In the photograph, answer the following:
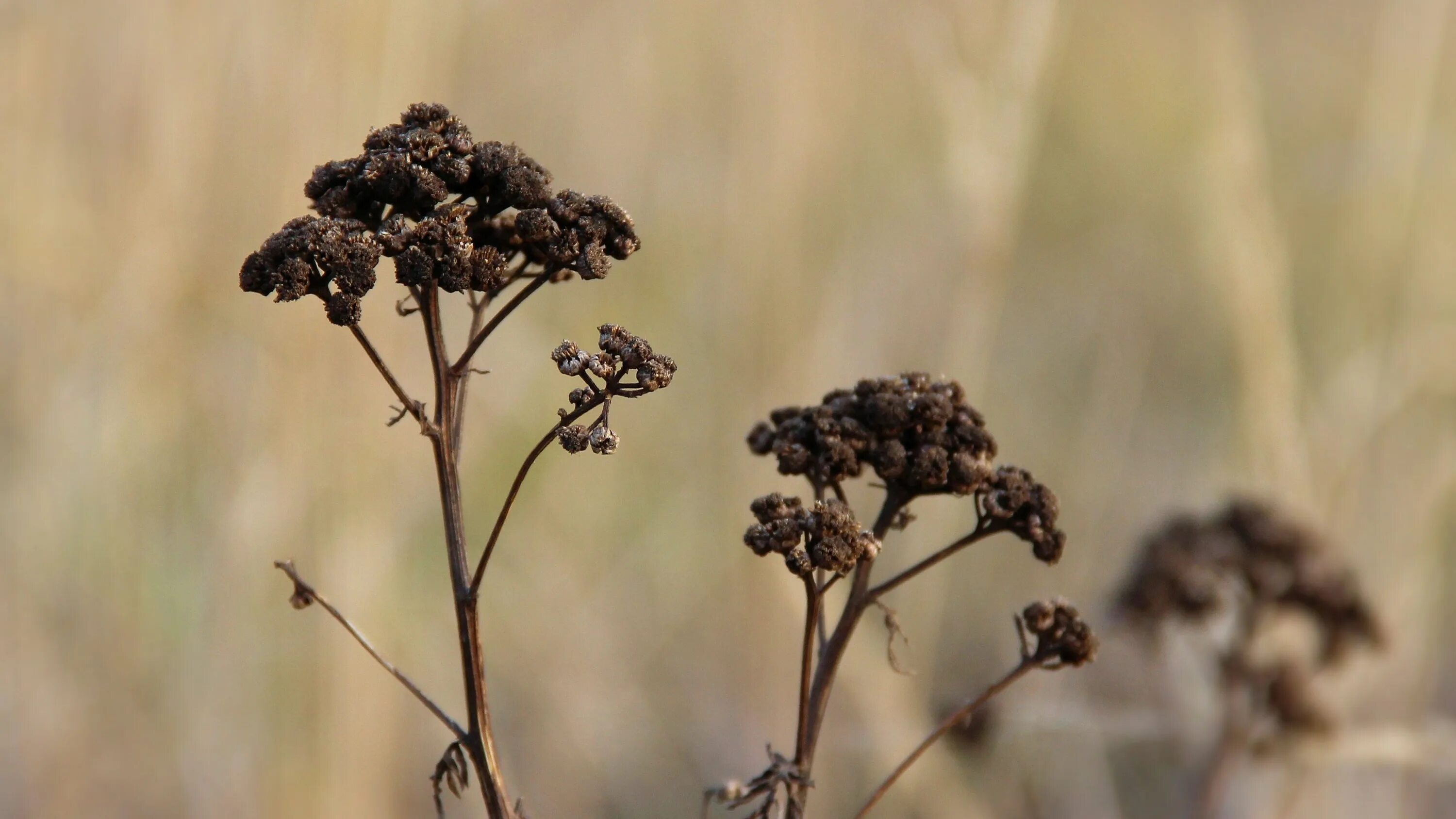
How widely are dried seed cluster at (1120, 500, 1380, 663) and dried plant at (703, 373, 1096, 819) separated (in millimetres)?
1760

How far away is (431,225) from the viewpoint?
5.57ft

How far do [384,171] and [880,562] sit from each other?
4351mm

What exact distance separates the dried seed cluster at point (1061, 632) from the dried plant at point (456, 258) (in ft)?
2.65

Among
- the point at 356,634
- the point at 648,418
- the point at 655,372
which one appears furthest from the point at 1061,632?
the point at 648,418

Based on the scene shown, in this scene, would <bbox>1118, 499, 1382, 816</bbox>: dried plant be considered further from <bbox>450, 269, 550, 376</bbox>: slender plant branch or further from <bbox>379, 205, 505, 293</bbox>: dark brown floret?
<bbox>379, 205, 505, 293</bbox>: dark brown floret

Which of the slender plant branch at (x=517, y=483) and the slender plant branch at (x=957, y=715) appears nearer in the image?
the slender plant branch at (x=517, y=483)

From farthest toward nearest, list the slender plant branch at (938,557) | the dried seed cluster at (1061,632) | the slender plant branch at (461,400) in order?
the dried seed cluster at (1061,632)
the slender plant branch at (938,557)
the slender plant branch at (461,400)

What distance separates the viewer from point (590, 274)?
1774mm

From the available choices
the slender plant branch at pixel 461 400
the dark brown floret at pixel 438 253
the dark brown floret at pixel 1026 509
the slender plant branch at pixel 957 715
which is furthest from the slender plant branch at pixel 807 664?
the dark brown floret at pixel 438 253

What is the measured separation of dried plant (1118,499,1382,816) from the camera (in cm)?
374

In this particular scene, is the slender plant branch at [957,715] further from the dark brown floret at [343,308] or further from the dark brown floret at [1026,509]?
the dark brown floret at [343,308]

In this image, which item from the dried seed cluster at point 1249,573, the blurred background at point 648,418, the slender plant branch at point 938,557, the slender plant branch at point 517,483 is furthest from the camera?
the blurred background at point 648,418

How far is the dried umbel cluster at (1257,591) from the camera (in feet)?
12.2

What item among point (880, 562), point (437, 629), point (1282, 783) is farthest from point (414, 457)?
point (1282, 783)
